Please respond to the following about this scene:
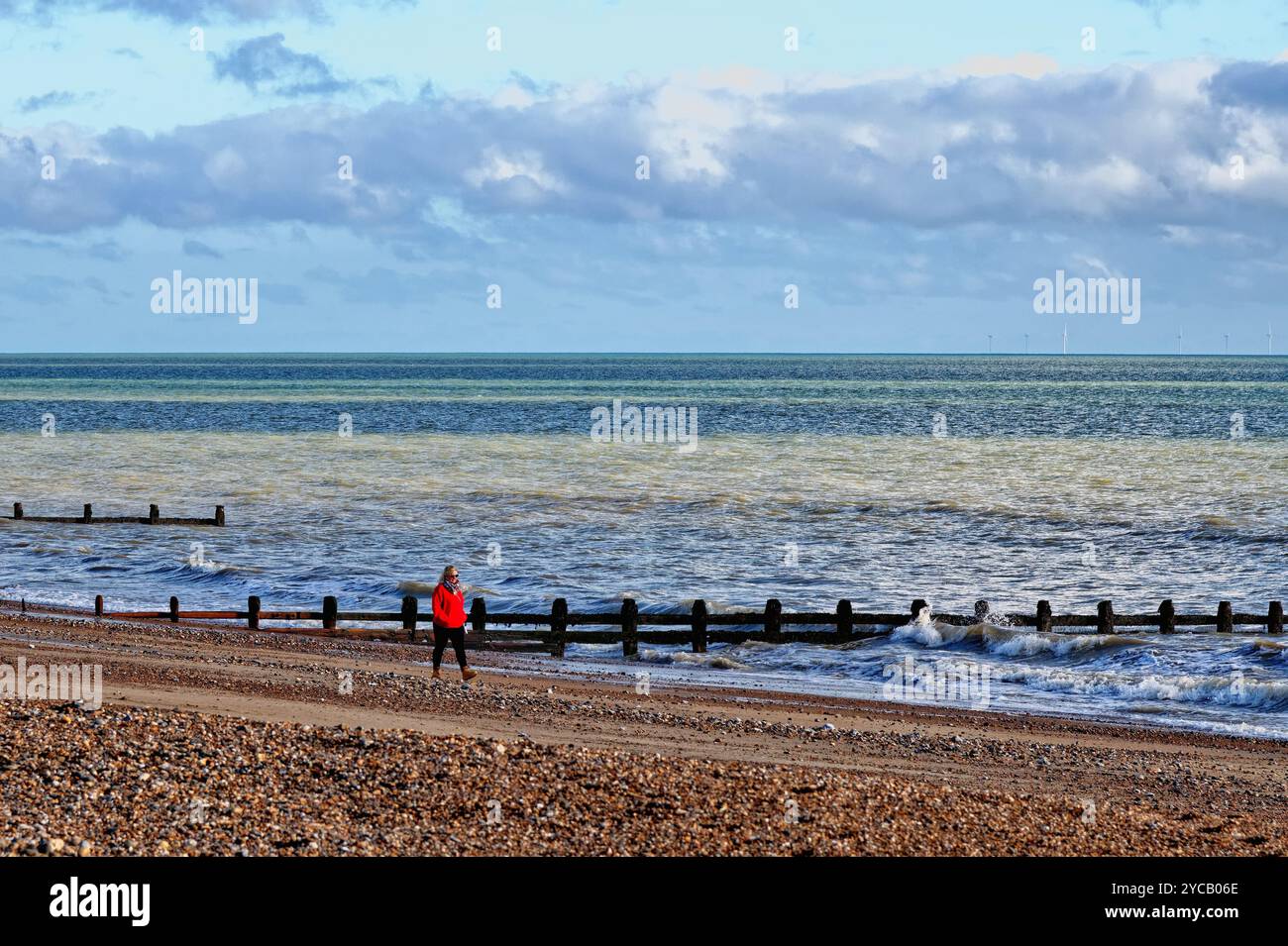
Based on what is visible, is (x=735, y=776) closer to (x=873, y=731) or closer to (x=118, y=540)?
(x=873, y=731)

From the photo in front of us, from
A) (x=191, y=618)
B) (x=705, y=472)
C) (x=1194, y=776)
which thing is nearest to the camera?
(x=1194, y=776)

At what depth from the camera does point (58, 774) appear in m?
14.1

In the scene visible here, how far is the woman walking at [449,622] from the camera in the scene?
2347cm

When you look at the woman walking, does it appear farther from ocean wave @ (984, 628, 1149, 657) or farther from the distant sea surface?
ocean wave @ (984, 628, 1149, 657)

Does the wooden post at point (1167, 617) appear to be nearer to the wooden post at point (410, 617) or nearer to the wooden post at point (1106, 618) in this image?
the wooden post at point (1106, 618)

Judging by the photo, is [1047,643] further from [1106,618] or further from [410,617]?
[410,617]

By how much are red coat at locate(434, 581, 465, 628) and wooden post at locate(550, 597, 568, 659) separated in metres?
5.00

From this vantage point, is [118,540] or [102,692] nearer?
[102,692]

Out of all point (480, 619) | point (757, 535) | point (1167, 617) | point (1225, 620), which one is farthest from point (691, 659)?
point (757, 535)

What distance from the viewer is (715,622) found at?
28.9m

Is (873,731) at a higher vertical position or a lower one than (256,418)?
lower

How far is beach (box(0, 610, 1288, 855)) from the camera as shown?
43.1ft
